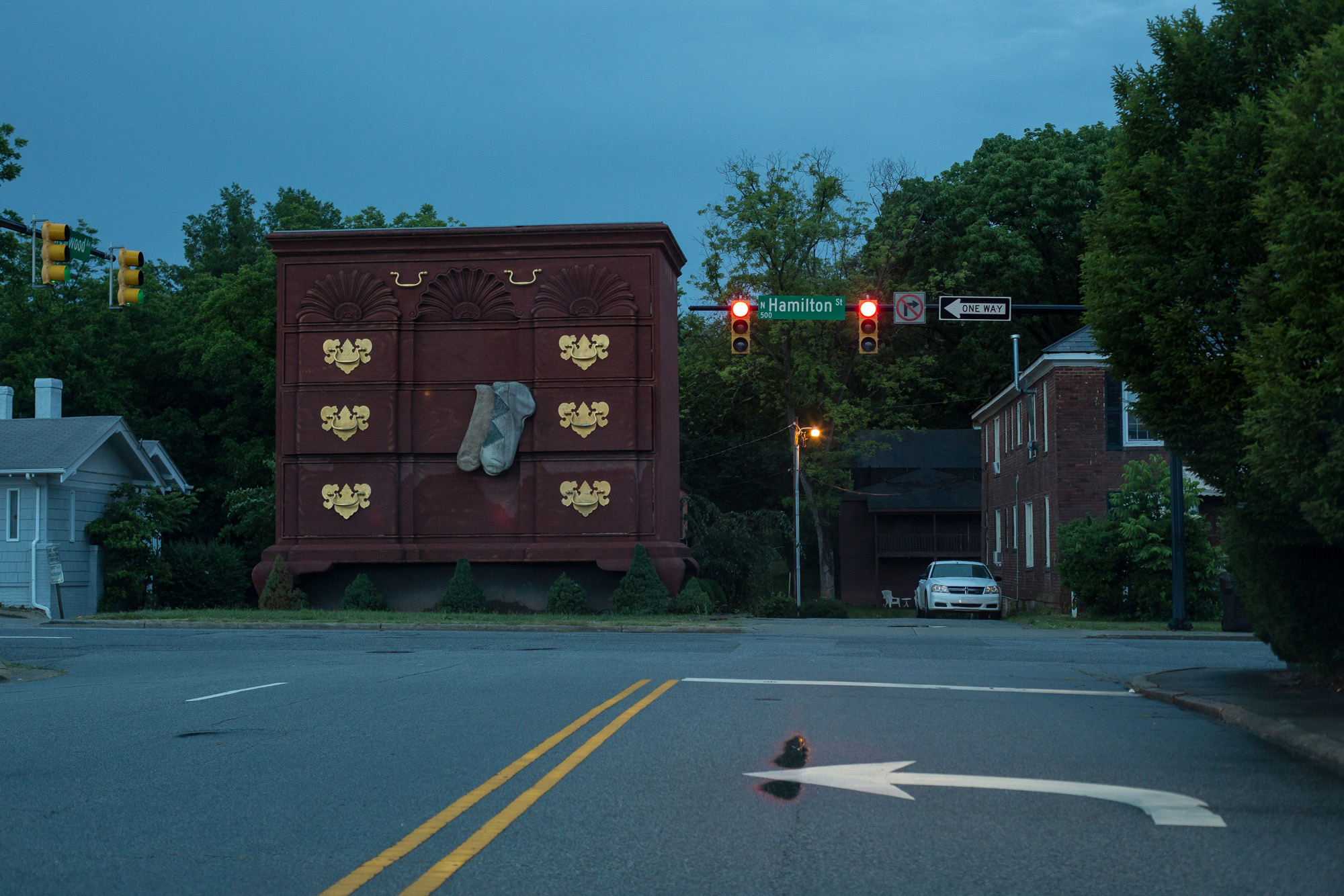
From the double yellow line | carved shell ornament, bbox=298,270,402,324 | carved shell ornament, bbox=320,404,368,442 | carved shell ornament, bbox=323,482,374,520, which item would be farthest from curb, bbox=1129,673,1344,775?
carved shell ornament, bbox=298,270,402,324

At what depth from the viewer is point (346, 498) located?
29.2 m

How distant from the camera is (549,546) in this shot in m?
28.5

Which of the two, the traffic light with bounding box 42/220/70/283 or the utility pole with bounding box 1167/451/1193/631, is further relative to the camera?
the utility pole with bounding box 1167/451/1193/631

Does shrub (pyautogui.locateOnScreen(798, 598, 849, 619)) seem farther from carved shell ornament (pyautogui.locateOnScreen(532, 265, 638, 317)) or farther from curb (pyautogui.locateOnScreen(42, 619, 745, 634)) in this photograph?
curb (pyautogui.locateOnScreen(42, 619, 745, 634))

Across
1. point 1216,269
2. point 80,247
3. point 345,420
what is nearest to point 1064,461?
point 345,420

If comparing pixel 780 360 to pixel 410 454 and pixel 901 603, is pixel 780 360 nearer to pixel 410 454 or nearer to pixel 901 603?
pixel 901 603

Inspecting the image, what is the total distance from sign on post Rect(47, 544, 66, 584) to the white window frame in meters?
1.19

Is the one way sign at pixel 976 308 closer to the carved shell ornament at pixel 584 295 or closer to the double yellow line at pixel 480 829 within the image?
the carved shell ornament at pixel 584 295

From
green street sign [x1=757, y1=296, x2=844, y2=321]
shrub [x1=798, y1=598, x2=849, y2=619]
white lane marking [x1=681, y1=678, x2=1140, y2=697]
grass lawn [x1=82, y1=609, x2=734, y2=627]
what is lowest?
shrub [x1=798, y1=598, x2=849, y2=619]

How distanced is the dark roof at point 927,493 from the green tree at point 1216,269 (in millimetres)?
47260

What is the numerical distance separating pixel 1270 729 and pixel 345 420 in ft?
75.0

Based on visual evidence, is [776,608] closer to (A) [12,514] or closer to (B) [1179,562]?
(B) [1179,562]

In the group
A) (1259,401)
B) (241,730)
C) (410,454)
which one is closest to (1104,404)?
(410,454)

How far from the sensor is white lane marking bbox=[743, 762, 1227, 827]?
23.0 feet
